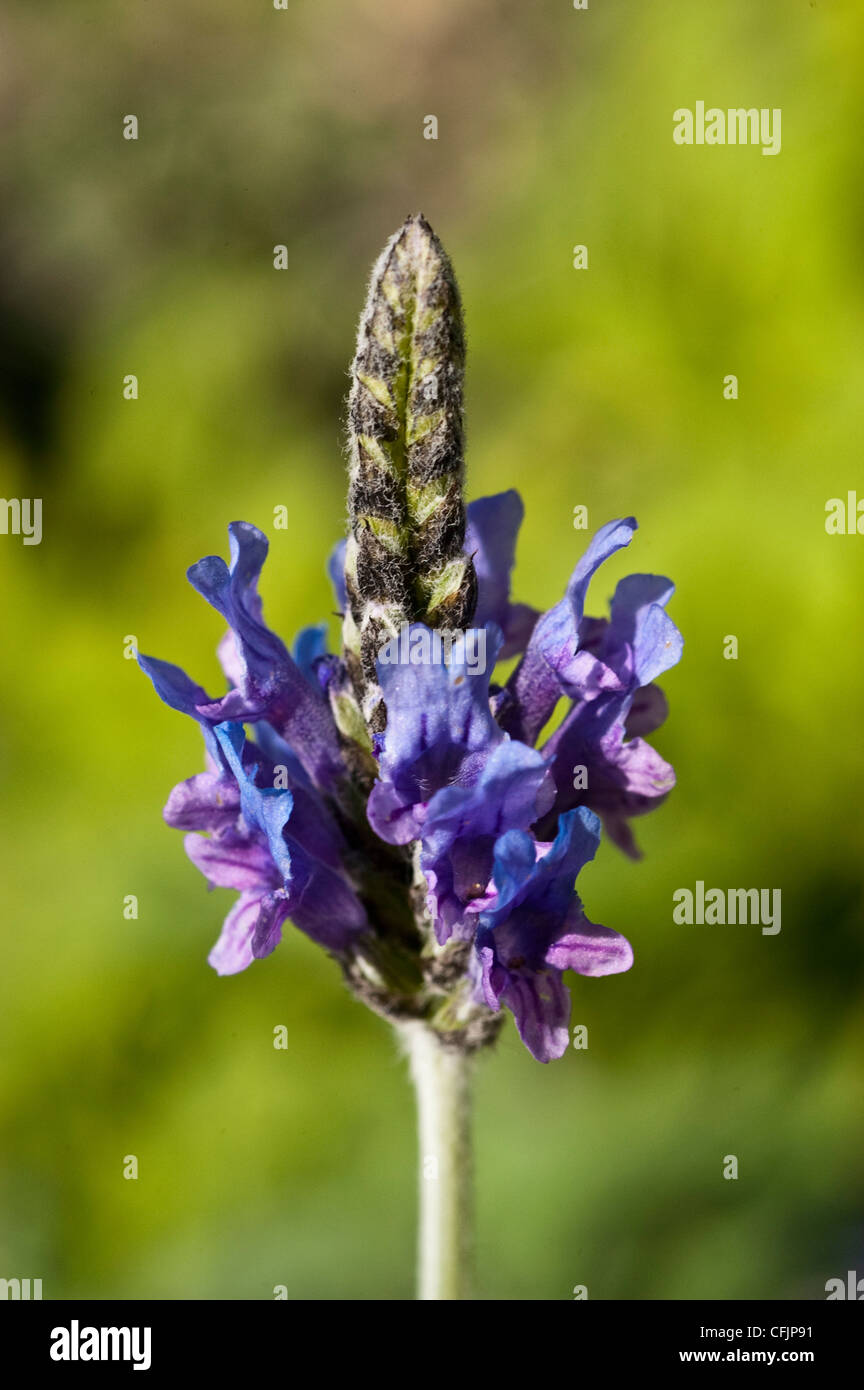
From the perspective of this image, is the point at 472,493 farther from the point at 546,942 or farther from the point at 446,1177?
the point at 546,942

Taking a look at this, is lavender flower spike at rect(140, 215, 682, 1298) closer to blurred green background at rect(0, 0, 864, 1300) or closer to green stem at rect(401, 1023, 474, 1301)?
green stem at rect(401, 1023, 474, 1301)

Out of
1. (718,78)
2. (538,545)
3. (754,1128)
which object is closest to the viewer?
(754,1128)

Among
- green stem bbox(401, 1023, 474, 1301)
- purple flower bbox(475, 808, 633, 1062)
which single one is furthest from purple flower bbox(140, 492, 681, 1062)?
green stem bbox(401, 1023, 474, 1301)

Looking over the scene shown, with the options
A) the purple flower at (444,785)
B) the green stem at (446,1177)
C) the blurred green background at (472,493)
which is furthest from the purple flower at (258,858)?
the blurred green background at (472,493)

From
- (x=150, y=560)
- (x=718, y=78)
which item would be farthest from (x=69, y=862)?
(x=718, y=78)

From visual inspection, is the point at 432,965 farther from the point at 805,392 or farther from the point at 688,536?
the point at 805,392
